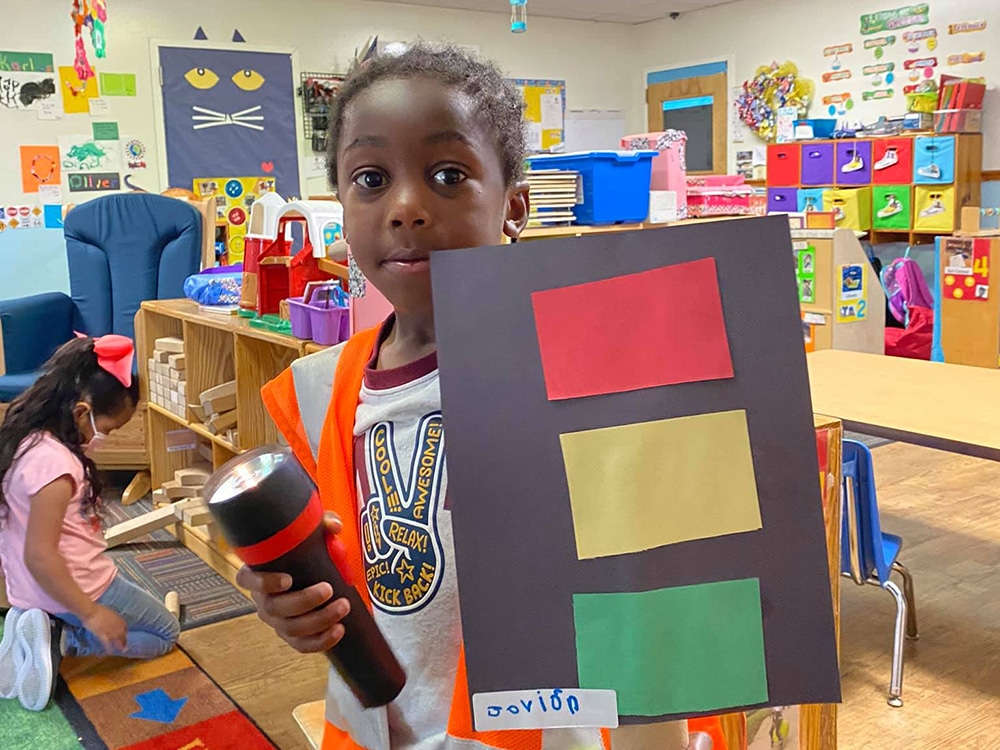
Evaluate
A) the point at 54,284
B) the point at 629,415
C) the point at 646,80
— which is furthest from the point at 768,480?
the point at 646,80

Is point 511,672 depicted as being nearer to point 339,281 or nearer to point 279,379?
point 279,379

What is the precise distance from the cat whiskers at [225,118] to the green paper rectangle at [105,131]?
1.71 feet

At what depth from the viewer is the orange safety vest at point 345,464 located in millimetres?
816

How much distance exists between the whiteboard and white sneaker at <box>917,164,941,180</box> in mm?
2895

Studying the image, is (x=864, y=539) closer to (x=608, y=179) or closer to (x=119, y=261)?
(x=608, y=179)

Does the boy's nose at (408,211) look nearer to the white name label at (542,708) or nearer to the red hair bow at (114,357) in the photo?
the white name label at (542,708)

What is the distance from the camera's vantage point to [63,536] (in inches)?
91.7

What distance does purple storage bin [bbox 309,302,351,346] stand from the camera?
2.41 m

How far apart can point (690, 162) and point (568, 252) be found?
26.7 feet

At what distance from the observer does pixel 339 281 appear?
8.39 feet

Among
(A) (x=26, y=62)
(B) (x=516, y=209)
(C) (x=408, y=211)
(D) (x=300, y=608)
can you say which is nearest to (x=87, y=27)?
(A) (x=26, y=62)

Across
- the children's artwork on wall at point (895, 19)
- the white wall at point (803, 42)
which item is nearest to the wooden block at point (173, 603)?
the white wall at point (803, 42)

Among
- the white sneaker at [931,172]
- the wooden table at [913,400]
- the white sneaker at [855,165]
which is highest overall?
the white sneaker at [855,165]

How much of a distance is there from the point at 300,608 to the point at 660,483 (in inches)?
11.0
